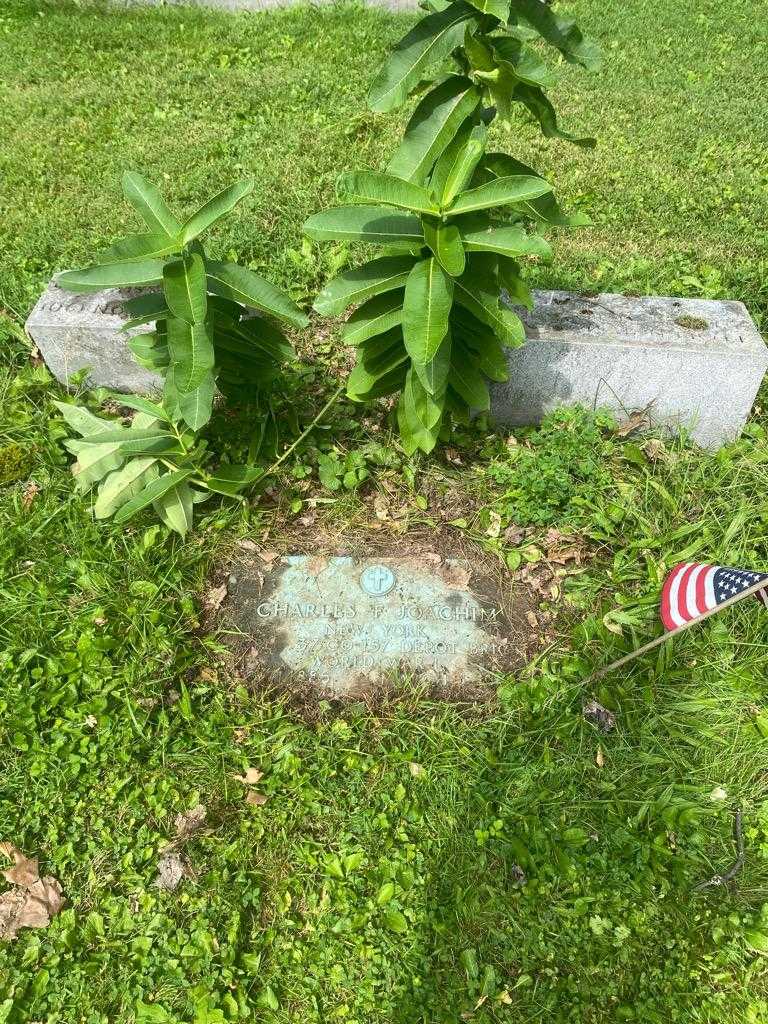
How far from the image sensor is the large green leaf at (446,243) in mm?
2219

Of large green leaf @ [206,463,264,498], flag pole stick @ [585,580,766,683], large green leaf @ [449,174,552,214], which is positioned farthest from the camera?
large green leaf @ [206,463,264,498]

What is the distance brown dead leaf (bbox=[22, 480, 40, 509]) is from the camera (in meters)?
3.18

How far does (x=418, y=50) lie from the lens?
2.23m

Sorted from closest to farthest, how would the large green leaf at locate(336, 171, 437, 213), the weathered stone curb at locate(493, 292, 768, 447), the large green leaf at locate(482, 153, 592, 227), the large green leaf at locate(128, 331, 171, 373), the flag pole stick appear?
the large green leaf at locate(336, 171, 437, 213), the flag pole stick, the large green leaf at locate(482, 153, 592, 227), the large green leaf at locate(128, 331, 171, 373), the weathered stone curb at locate(493, 292, 768, 447)

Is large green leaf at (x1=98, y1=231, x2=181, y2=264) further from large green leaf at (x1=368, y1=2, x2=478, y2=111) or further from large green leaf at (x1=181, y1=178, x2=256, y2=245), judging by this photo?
large green leaf at (x1=368, y1=2, x2=478, y2=111)

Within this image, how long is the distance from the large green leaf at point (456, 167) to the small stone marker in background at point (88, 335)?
5.53 ft

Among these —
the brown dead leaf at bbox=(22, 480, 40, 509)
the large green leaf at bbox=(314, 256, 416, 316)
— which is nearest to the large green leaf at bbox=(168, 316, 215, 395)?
the large green leaf at bbox=(314, 256, 416, 316)

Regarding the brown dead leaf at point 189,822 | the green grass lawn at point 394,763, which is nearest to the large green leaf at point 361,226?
the green grass lawn at point 394,763

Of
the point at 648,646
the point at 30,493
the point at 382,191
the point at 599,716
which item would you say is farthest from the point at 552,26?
the point at 30,493

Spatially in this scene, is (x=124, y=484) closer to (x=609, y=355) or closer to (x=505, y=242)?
(x=505, y=242)

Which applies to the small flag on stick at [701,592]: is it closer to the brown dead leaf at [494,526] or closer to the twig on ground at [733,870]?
the twig on ground at [733,870]

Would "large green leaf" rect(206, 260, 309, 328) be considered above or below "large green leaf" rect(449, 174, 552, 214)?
below

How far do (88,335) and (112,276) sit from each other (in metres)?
1.02

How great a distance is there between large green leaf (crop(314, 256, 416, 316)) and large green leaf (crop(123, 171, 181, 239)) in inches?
22.7
